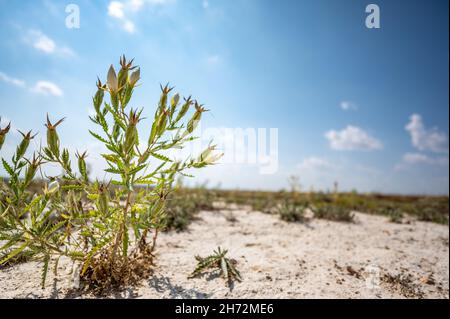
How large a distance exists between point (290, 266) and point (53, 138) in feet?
7.58

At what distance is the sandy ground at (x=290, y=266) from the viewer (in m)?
1.83

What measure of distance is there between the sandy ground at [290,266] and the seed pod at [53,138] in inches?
33.4

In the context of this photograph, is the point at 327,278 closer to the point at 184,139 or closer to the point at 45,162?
the point at 184,139

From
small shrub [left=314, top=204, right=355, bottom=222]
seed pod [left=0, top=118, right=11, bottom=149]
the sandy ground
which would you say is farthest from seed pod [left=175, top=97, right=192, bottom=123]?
small shrub [left=314, top=204, right=355, bottom=222]

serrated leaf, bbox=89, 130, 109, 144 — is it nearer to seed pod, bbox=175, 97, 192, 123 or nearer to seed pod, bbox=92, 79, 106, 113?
seed pod, bbox=92, 79, 106, 113

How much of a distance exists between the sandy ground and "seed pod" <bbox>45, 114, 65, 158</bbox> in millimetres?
848

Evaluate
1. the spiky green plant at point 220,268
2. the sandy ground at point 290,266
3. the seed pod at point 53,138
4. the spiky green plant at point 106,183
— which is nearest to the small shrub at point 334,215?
the sandy ground at point 290,266

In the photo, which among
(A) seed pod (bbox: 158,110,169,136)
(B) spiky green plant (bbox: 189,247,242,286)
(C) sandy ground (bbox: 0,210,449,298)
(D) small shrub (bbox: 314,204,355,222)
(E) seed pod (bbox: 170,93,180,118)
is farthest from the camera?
(D) small shrub (bbox: 314,204,355,222)

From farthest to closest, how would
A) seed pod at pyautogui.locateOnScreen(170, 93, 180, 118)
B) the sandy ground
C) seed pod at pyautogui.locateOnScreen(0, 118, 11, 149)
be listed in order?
the sandy ground, seed pod at pyautogui.locateOnScreen(170, 93, 180, 118), seed pod at pyautogui.locateOnScreen(0, 118, 11, 149)

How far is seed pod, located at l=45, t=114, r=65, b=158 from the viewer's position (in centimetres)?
131

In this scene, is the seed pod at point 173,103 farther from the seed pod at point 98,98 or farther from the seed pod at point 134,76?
the seed pod at point 98,98

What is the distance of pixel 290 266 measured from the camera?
8.42 feet
